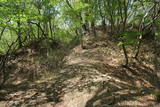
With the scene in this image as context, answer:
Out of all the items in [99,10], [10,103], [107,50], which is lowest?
[10,103]

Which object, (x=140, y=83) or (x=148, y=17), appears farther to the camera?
(x=148, y=17)

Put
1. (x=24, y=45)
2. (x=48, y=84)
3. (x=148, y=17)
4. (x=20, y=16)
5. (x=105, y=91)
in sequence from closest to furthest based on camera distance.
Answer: (x=105, y=91), (x=20, y=16), (x=48, y=84), (x=148, y=17), (x=24, y=45)

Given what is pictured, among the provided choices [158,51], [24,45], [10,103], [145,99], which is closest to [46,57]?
[24,45]

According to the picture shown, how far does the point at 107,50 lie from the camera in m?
10.3

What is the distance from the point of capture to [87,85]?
6.05 meters

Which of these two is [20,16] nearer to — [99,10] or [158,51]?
[99,10]

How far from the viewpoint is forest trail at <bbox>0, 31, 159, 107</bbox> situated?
5172mm

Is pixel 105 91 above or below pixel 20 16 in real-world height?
below

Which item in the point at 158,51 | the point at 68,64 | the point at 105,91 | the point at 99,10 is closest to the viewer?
the point at 105,91

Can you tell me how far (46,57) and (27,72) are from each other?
186 cm

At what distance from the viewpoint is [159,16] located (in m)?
6.69

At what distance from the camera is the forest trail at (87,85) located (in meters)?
5.17

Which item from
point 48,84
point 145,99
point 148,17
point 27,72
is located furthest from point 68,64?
point 148,17

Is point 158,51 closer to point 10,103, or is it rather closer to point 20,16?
point 20,16
